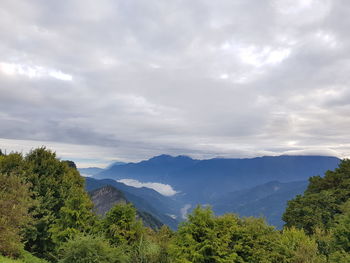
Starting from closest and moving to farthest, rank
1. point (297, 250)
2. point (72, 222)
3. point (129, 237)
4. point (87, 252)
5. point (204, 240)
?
1. point (87, 252)
2. point (204, 240)
3. point (297, 250)
4. point (129, 237)
5. point (72, 222)

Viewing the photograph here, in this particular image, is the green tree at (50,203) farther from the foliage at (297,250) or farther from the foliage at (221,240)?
the foliage at (297,250)

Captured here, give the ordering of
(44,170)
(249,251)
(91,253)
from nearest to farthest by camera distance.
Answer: (91,253) → (249,251) → (44,170)

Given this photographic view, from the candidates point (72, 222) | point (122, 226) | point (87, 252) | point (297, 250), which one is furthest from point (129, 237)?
point (297, 250)

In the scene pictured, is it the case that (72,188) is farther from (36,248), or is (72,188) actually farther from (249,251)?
(249,251)

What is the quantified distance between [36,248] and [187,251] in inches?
799

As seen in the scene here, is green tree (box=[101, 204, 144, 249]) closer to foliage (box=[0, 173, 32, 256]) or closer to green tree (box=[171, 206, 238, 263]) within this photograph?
green tree (box=[171, 206, 238, 263])

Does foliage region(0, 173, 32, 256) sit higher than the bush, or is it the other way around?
foliage region(0, 173, 32, 256)

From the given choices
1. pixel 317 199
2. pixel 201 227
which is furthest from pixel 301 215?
pixel 201 227

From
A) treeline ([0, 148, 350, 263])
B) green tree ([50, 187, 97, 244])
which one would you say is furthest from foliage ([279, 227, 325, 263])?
green tree ([50, 187, 97, 244])

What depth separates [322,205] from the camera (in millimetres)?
45781

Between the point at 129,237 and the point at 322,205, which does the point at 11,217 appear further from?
the point at 322,205

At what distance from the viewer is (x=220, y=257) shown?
2142 centimetres

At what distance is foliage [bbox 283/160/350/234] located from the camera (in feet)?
144

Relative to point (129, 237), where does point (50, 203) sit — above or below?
above
